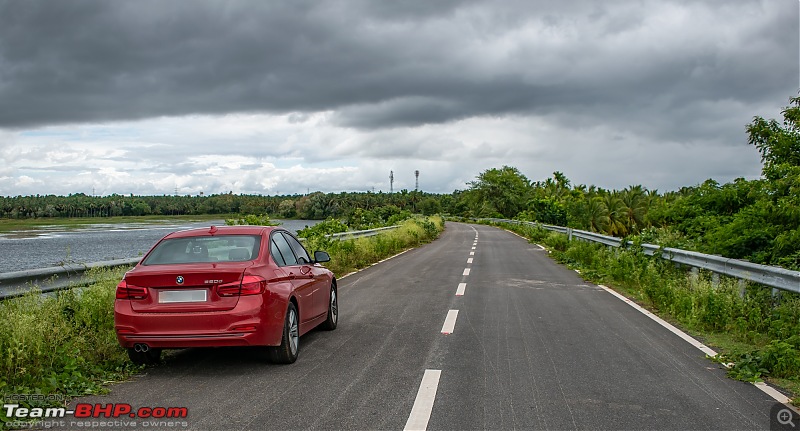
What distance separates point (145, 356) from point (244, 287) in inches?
56.0

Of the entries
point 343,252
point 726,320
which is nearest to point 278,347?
point 726,320

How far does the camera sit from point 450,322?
8.55m

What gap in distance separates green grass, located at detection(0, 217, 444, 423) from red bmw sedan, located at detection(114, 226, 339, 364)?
39cm

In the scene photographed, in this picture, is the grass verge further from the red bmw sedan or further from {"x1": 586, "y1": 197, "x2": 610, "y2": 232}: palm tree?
{"x1": 586, "y1": 197, "x2": 610, "y2": 232}: palm tree

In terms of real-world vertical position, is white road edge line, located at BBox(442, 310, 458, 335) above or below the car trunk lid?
below

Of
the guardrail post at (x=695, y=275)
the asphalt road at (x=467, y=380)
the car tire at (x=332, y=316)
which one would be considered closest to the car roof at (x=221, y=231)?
the asphalt road at (x=467, y=380)

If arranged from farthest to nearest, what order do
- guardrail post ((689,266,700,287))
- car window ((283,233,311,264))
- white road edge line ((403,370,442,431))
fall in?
guardrail post ((689,266,700,287)) < car window ((283,233,311,264)) < white road edge line ((403,370,442,431))

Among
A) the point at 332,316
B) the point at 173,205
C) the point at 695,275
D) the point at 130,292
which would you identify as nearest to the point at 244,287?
the point at 130,292

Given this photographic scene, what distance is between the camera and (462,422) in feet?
14.4

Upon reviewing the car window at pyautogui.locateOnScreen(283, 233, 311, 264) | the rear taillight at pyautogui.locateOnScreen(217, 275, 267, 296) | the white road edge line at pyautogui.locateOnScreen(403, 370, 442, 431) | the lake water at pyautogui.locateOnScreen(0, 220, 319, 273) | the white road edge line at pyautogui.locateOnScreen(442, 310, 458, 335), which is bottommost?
the lake water at pyautogui.locateOnScreen(0, 220, 319, 273)

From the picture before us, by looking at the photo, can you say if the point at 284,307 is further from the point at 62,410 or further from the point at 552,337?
the point at 552,337

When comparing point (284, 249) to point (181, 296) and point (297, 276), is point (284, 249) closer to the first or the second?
point (297, 276)

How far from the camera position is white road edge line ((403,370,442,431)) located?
4.35 meters

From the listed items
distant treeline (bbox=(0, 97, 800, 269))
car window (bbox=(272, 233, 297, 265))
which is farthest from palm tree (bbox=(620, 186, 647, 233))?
car window (bbox=(272, 233, 297, 265))
